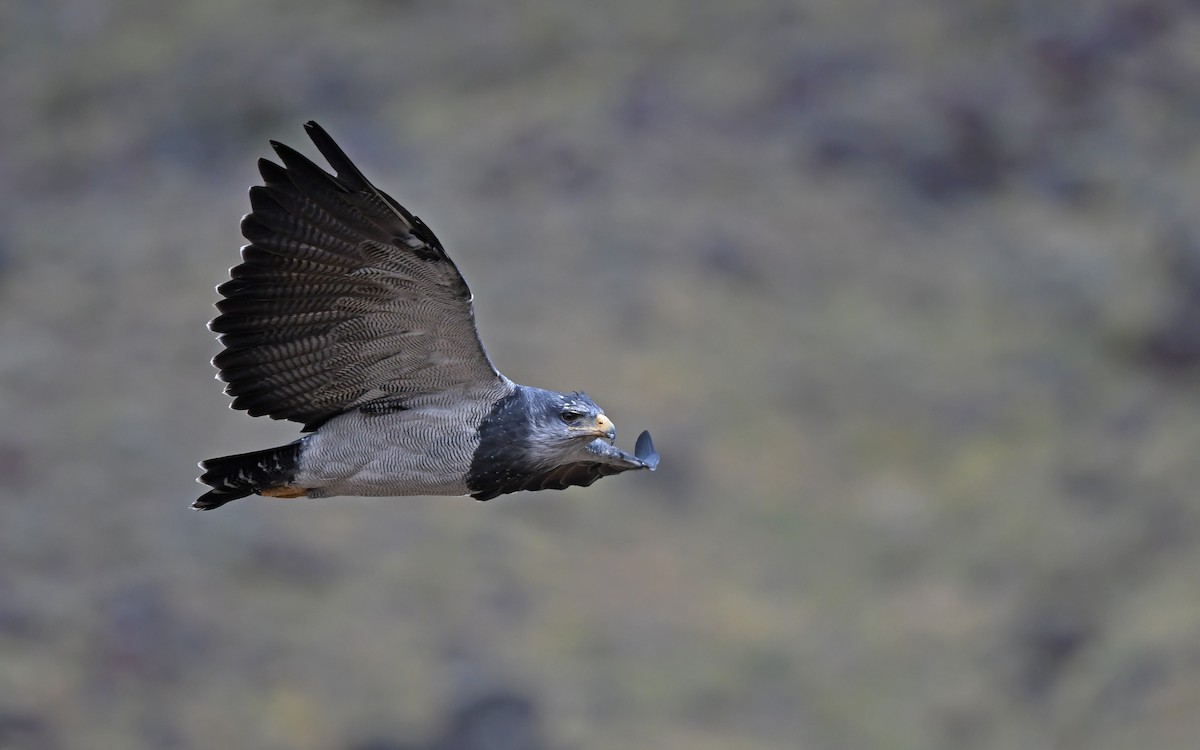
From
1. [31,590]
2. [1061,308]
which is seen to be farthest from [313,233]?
[1061,308]

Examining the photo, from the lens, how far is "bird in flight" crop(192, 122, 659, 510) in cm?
1143

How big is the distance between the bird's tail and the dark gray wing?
1226 millimetres

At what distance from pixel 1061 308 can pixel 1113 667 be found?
11.7 meters

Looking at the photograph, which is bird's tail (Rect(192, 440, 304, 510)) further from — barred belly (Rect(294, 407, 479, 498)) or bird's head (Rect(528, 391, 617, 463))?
bird's head (Rect(528, 391, 617, 463))

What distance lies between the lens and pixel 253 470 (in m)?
12.0

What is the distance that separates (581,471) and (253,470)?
2234 mm

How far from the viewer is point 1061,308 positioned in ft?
154

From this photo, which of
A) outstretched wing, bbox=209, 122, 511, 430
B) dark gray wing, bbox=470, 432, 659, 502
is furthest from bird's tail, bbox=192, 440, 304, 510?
dark gray wing, bbox=470, 432, 659, 502

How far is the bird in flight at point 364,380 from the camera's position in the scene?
11.4 metres

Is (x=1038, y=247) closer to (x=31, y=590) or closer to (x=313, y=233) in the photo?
Result: (x=31, y=590)

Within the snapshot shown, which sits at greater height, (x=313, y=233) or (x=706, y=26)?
(x=706, y=26)

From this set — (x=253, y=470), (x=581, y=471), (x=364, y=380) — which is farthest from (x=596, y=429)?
(x=253, y=470)

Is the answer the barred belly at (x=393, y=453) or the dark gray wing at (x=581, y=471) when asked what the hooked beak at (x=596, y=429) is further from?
the barred belly at (x=393, y=453)

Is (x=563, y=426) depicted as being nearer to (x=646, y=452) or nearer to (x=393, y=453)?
(x=646, y=452)
